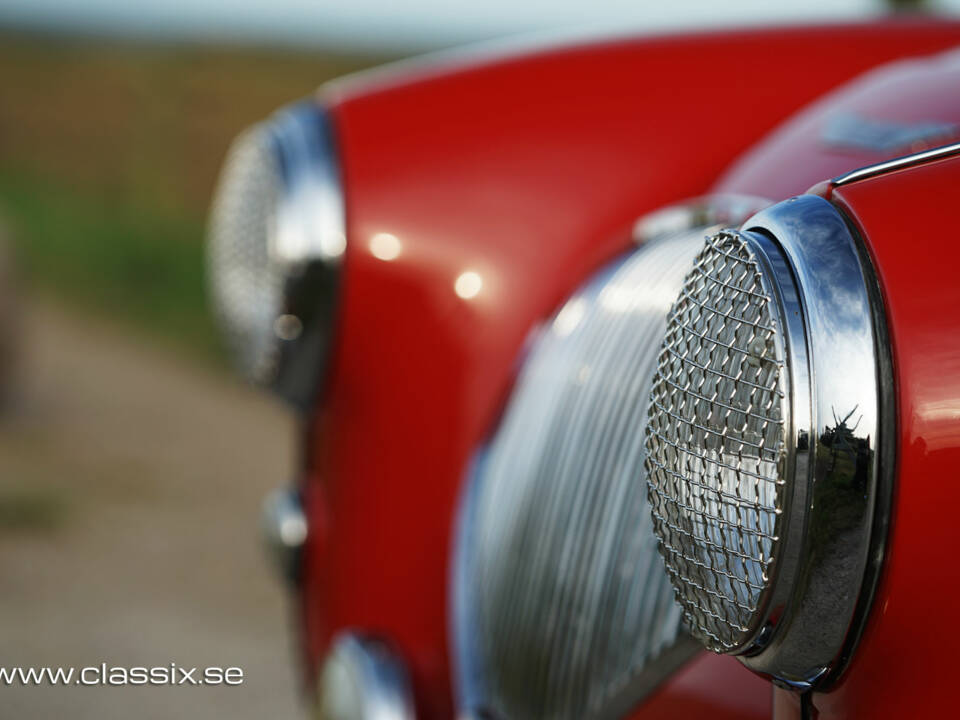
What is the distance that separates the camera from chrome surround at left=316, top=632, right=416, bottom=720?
4.39ft

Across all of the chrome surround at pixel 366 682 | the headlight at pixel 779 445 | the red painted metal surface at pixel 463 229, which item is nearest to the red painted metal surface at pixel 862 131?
the red painted metal surface at pixel 463 229

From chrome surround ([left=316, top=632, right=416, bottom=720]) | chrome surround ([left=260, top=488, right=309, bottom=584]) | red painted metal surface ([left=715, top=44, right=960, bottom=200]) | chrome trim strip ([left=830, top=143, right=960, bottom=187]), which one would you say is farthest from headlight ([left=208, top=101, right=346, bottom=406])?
chrome trim strip ([left=830, top=143, right=960, bottom=187])

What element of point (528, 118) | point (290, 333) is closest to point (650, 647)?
point (290, 333)

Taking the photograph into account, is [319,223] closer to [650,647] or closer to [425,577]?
[425,577]

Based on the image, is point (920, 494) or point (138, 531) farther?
point (138, 531)

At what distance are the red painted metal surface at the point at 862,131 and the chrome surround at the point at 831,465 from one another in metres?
0.35

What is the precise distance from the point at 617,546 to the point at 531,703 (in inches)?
8.0

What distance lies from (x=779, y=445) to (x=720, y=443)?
41 millimetres

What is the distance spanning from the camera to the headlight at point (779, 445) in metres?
0.65

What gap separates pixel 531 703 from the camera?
119 centimetres

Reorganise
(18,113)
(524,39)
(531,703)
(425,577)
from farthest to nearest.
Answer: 1. (18,113)
2. (524,39)
3. (425,577)
4. (531,703)

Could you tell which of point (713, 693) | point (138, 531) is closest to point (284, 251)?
point (713, 693)

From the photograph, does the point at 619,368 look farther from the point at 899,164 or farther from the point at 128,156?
the point at 128,156

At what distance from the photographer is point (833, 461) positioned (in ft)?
2.12
